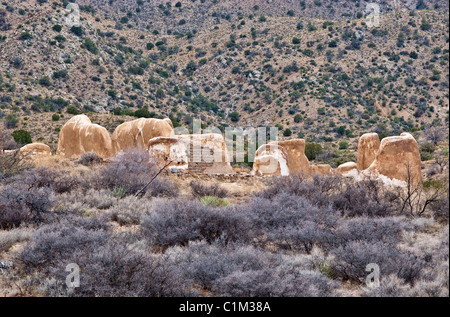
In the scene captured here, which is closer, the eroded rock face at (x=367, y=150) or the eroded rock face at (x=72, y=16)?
the eroded rock face at (x=367, y=150)

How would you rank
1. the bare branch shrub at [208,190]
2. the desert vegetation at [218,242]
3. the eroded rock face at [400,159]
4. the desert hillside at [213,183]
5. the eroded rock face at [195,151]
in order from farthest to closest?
the eroded rock face at [195,151], the eroded rock face at [400,159], the bare branch shrub at [208,190], the desert hillside at [213,183], the desert vegetation at [218,242]

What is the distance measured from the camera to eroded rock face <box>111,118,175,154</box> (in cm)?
1509

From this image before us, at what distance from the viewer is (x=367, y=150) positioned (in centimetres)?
1526

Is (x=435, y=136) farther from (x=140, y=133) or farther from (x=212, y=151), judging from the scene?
(x=140, y=133)

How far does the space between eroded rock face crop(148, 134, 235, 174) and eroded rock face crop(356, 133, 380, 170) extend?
4757 mm

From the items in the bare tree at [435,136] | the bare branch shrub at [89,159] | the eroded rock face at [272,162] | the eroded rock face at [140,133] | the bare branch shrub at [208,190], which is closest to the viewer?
the bare branch shrub at [208,190]

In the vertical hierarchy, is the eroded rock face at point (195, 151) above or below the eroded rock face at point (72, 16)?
below

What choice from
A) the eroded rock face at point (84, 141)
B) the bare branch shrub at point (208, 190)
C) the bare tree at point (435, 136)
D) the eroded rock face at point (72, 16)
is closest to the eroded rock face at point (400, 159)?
the bare branch shrub at point (208, 190)

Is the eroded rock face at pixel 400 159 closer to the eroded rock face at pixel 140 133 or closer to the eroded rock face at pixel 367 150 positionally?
the eroded rock face at pixel 367 150

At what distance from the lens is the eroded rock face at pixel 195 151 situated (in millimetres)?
13453

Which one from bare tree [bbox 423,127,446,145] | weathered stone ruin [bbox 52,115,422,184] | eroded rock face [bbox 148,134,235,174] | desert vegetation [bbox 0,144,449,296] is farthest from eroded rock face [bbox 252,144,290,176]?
bare tree [bbox 423,127,446,145]

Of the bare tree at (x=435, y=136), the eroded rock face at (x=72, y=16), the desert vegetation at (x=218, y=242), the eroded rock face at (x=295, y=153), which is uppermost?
the eroded rock face at (x=72, y=16)

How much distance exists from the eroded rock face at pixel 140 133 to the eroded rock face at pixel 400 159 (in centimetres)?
655

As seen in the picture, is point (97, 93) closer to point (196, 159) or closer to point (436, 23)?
point (196, 159)
